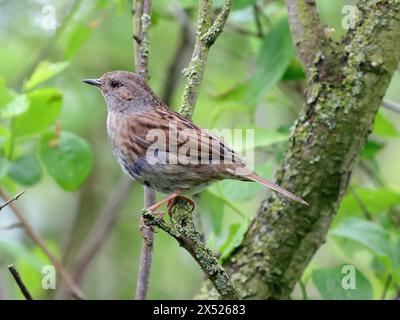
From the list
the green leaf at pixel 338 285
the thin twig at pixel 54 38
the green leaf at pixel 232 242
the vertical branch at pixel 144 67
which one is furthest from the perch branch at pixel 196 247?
the thin twig at pixel 54 38

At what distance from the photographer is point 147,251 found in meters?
3.17

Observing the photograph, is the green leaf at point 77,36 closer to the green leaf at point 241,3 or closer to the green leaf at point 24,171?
the green leaf at point 24,171

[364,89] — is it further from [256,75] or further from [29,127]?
[29,127]

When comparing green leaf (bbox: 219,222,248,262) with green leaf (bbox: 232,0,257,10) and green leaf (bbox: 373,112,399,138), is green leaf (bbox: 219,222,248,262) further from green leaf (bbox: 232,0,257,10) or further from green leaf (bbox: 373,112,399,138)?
green leaf (bbox: 232,0,257,10)

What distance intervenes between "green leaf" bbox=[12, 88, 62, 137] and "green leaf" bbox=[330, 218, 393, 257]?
1557 mm

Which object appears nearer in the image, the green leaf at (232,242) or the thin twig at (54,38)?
the green leaf at (232,242)

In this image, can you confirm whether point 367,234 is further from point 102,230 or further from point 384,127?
point 102,230

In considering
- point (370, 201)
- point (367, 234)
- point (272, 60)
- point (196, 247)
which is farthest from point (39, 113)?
point (370, 201)

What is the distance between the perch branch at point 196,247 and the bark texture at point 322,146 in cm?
66

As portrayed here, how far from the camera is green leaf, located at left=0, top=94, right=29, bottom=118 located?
11.6 ft

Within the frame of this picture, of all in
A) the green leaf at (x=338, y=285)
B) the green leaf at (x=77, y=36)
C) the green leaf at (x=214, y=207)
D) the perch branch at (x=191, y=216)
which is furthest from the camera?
the green leaf at (x=77, y=36)

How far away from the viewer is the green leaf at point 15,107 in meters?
3.55

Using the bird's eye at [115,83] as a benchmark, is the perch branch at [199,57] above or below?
below

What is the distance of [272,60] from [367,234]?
1.07m
